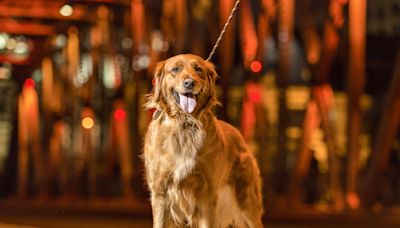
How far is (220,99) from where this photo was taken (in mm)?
16047

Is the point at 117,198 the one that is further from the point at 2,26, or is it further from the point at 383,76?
the point at 383,76

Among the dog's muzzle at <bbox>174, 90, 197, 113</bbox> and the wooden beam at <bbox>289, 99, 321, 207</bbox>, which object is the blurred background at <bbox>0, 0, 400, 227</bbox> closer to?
the wooden beam at <bbox>289, 99, 321, 207</bbox>

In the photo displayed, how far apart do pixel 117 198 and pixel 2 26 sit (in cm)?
481

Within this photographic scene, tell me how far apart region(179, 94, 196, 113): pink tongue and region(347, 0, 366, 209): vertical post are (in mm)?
9265

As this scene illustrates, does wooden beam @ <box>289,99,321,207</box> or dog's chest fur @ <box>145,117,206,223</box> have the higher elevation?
dog's chest fur @ <box>145,117,206,223</box>

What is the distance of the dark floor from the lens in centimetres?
1118

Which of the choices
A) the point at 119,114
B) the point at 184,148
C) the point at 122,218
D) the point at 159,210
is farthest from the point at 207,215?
the point at 119,114

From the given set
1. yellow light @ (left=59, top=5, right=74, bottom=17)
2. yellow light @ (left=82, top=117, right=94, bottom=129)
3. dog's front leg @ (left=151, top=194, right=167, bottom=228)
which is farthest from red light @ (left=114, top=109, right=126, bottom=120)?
dog's front leg @ (left=151, top=194, right=167, bottom=228)

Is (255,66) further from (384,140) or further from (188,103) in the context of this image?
(188,103)

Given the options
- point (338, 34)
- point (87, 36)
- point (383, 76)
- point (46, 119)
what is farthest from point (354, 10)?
point (46, 119)

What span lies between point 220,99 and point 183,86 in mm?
10715

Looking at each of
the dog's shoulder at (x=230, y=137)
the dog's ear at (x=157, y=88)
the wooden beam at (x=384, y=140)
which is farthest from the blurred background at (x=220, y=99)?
the dog's ear at (x=157, y=88)

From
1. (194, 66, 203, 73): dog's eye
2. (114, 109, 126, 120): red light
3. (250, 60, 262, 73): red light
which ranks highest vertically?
(194, 66, 203, 73): dog's eye

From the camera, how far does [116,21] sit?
1878 cm
